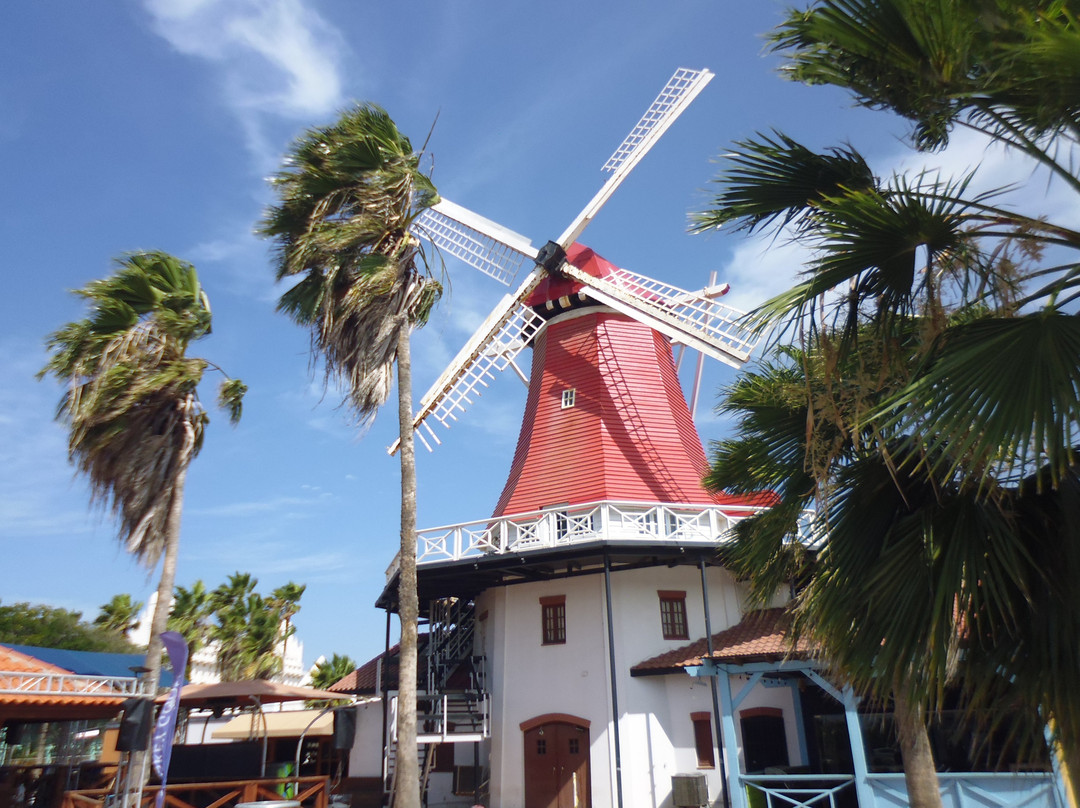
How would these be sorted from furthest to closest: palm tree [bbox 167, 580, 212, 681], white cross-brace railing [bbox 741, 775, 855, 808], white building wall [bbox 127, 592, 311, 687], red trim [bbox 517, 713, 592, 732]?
white building wall [bbox 127, 592, 311, 687], palm tree [bbox 167, 580, 212, 681], red trim [bbox 517, 713, 592, 732], white cross-brace railing [bbox 741, 775, 855, 808]

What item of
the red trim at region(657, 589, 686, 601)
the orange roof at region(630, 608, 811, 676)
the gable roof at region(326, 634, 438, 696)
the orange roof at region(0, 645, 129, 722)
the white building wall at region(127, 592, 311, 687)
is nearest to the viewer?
the orange roof at region(0, 645, 129, 722)

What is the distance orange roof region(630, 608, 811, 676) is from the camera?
14570 millimetres

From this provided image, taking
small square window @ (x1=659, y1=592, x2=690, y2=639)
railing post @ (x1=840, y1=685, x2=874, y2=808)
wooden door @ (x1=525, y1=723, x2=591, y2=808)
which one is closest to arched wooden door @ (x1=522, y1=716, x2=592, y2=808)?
wooden door @ (x1=525, y1=723, x2=591, y2=808)

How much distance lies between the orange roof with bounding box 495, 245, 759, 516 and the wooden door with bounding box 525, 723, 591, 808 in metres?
5.27

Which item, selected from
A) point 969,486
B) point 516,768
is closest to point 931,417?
point 969,486

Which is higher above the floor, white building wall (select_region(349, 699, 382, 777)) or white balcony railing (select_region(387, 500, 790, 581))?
white balcony railing (select_region(387, 500, 790, 581))

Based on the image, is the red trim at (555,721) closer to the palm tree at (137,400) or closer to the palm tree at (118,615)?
the palm tree at (137,400)

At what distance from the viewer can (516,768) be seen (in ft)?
59.1

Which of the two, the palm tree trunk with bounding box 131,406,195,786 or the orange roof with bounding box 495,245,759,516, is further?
the orange roof with bounding box 495,245,759,516

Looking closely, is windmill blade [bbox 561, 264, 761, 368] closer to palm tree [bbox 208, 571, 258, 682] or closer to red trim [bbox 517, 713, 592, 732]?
red trim [bbox 517, 713, 592, 732]

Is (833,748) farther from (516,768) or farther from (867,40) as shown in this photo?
(867,40)

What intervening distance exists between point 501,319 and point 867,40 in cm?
1795

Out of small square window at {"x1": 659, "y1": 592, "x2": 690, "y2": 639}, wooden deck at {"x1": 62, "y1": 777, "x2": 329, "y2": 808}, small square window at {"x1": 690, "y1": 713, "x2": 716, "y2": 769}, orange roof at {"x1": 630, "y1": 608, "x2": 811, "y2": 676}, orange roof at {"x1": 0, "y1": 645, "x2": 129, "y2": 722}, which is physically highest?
small square window at {"x1": 659, "y1": 592, "x2": 690, "y2": 639}

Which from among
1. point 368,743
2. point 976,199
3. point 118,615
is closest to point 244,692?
point 368,743
